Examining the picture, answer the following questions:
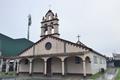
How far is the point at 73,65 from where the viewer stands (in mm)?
25234

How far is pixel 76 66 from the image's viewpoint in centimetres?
2488

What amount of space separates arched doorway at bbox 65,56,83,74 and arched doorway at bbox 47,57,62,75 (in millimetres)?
1339

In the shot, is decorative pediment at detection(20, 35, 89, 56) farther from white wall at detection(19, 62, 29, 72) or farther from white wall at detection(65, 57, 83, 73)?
white wall at detection(19, 62, 29, 72)

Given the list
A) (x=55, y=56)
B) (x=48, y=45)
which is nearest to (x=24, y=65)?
(x=48, y=45)

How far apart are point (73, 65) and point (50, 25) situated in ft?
27.1

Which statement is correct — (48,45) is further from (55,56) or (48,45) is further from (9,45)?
(9,45)

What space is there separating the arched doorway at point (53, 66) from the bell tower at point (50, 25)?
166 inches

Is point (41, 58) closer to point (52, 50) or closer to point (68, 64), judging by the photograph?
point (52, 50)

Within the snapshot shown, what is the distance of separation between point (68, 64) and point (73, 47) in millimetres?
3099

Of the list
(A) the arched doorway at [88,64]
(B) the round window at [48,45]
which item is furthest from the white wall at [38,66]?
(A) the arched doorway at [88,64]

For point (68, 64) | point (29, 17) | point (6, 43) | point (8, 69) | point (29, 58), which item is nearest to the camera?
point (68, 64)

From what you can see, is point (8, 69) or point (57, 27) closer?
point (57, 27)

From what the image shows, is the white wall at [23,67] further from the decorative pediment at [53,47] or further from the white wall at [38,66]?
the decorative pediment at [53,47]

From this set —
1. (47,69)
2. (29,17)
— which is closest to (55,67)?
(47,69)
